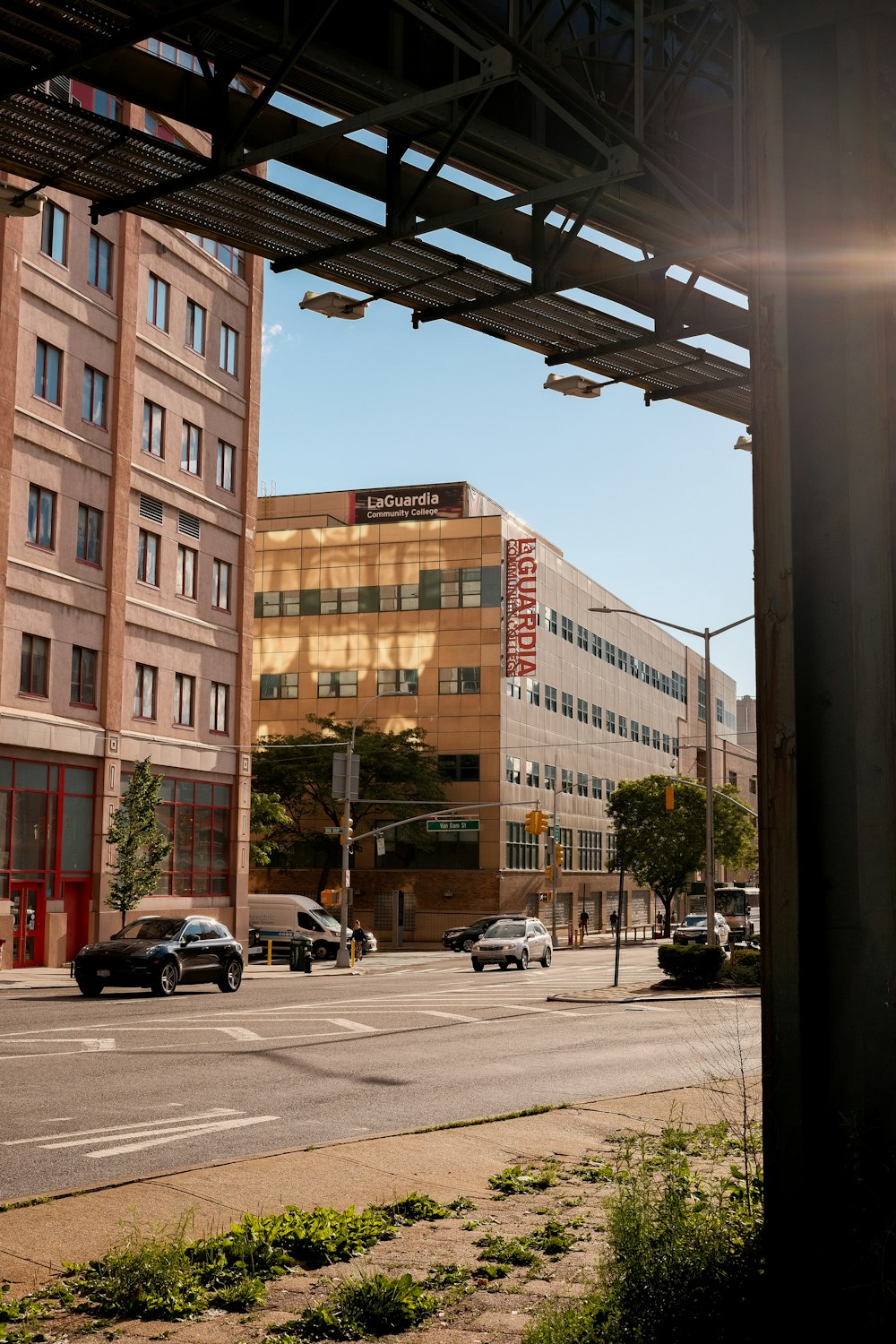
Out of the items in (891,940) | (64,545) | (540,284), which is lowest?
(891,940)

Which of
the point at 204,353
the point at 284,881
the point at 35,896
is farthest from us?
the point at 284,881

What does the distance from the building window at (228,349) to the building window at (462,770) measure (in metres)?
30.9

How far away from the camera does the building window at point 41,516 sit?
39.4m

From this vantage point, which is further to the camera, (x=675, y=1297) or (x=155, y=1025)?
(x=155, y=1025)

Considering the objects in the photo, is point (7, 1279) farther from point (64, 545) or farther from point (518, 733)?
point (518, 733)

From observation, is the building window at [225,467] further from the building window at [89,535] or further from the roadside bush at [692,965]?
the roadside bush at [692,965]

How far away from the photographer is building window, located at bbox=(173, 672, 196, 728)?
46781mm

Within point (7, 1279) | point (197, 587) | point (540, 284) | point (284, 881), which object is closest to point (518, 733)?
point (284, 881)

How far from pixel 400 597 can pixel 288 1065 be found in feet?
209

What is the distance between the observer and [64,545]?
133 feet

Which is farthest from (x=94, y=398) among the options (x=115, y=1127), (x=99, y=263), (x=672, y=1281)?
(x=672, y=1281)

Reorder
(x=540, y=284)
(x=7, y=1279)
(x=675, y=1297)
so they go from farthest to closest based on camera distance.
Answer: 1. (x=540, y=284)
2. (x=7, y=1279)
3. (x=675, y=1297)

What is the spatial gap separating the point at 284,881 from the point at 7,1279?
233 ft

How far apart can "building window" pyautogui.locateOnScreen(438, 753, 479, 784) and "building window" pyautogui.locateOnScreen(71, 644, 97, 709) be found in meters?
35.2
